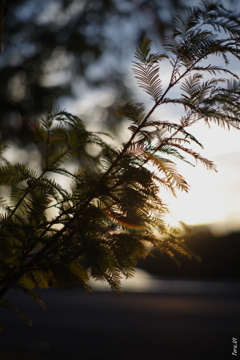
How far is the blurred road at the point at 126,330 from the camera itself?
486cm

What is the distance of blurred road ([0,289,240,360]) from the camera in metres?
4.86

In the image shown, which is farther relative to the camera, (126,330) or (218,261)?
(218,261)

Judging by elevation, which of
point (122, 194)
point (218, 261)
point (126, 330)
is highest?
point (218, 261)

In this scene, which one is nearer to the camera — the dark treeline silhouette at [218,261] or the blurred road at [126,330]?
the blurred road at [126,330]

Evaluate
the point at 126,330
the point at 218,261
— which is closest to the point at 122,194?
the point at 126,330

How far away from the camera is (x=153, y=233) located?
1544 mm

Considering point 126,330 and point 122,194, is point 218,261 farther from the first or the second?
point 122,194

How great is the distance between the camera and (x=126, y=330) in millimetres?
6398

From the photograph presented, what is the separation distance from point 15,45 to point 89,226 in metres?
4.81

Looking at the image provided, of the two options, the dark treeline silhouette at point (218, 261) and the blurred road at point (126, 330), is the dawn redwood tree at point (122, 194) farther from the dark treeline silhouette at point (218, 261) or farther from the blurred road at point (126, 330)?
the dark treeline silhouette at point (218, 261)

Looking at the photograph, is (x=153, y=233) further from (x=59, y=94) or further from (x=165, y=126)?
(x=59, y=94)

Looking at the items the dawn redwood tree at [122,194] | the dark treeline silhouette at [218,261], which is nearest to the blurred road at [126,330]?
the dark treeline silhouette at [218,261]

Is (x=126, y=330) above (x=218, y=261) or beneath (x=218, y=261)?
beneath

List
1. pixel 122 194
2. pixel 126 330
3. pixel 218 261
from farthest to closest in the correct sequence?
pixel 218 261 → pixel 126 330 → pixel 122 194
